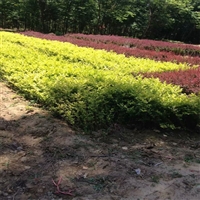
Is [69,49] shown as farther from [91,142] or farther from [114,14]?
[114,14]

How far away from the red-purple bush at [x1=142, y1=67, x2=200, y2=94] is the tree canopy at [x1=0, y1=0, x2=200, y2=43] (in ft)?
54.5

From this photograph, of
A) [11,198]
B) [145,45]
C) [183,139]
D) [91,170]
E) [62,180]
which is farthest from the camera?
[145,45]

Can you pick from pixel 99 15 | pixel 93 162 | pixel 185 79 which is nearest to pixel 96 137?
pixel 93 162

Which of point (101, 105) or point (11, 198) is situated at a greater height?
point (101, 105)

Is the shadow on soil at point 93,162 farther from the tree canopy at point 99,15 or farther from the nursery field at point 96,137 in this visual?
the tree canopy at point 99,15

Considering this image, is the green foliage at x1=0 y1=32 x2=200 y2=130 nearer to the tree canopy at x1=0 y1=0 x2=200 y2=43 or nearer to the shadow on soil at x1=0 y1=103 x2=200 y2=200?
the shadow on soil at x1=0 y1=103 x2=200 y2=200

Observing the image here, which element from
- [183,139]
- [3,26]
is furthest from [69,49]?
[3,26]

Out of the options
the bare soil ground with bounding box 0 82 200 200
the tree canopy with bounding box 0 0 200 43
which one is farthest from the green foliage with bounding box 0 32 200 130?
the tree canopy with bounding box 0 0 200 43

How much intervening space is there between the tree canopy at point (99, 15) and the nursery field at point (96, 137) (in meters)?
17.9

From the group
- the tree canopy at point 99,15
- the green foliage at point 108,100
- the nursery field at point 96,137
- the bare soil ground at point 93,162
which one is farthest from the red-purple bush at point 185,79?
the tree canopy at point 99,15

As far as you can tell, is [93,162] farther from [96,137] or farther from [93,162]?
[96,137]

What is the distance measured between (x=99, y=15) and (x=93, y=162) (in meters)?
21.3

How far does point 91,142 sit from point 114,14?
20918mm

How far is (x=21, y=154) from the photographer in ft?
10.3
